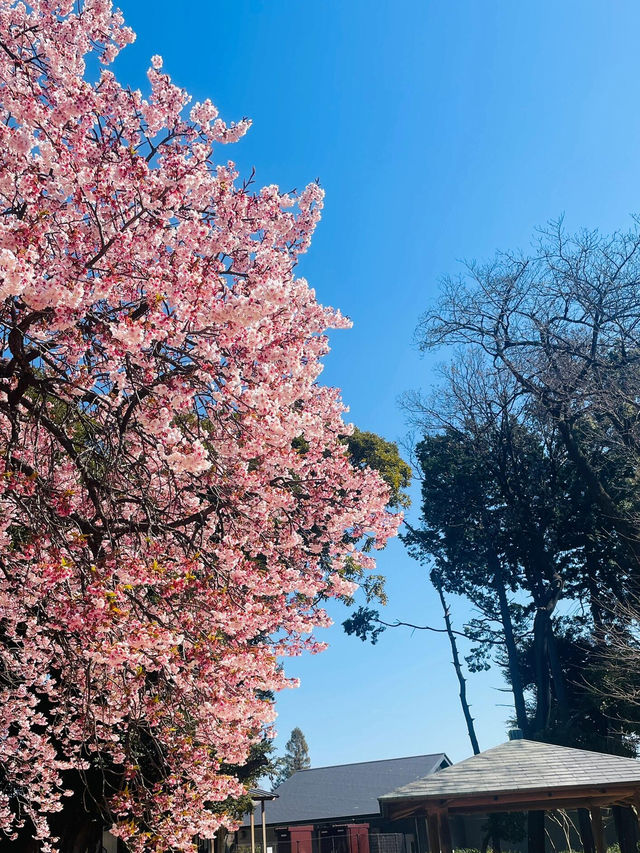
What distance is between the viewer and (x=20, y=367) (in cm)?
526

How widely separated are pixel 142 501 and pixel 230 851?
62.8 ft

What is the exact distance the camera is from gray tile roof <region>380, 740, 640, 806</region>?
9.59 meters

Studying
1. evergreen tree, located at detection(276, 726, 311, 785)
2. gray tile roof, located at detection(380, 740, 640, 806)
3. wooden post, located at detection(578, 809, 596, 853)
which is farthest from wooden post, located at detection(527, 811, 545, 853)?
evergreen tree, located at detection(276, 726, 311, 785)

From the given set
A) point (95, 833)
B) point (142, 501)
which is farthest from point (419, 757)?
point (142, 501)

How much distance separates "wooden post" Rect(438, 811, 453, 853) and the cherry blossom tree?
12.6 feet

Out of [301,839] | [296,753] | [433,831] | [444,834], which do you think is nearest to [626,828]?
[301,839]

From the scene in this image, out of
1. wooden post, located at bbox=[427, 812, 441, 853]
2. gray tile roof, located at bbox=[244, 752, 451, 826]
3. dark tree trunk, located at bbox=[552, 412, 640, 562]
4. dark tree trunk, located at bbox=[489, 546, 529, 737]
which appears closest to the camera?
wooden post, located at bbox=[427, 812, 441, 853]

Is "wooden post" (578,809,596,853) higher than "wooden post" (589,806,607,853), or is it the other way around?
"wooden post" (589,806,607,853)

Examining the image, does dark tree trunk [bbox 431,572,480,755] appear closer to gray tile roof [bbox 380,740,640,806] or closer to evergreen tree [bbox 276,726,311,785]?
gray tile roof [bbox 380,740,640,806]

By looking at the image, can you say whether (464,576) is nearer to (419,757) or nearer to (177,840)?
(419,757)

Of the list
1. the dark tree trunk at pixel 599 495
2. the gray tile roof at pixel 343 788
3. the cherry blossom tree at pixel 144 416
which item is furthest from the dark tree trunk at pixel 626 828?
the cherry blossom tree at pixel 144 416

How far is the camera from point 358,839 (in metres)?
20.0

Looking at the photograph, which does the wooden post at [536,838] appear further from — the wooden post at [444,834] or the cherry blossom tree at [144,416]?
the cherry blossom tree at [144,416]

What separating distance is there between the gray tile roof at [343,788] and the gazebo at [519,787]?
15.1 meters
